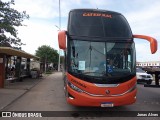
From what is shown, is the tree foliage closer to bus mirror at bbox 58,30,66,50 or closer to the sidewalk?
the sidewalk

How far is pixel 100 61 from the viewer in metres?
10.9

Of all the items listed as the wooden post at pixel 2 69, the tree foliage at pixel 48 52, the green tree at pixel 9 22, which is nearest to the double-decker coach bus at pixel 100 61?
the wooden post at pixel 2 69

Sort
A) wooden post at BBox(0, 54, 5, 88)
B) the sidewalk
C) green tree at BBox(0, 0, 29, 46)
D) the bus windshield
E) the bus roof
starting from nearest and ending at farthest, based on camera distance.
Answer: the bus windshield, the bus roof, the sidewalk, wooden post at BBox(0, 54, 5, 88), green tree at BBox(0, 0, 29, 46)

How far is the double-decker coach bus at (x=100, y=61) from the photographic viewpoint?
10516 mm

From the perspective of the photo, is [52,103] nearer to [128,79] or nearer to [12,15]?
[128,79]

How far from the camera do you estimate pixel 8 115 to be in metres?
10.9

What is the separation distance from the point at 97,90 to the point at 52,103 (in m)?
4.05

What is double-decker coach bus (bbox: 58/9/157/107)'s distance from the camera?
10516 millimetres

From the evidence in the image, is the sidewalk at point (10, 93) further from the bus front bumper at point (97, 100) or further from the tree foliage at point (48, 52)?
the tree foliage at point (48, 52)

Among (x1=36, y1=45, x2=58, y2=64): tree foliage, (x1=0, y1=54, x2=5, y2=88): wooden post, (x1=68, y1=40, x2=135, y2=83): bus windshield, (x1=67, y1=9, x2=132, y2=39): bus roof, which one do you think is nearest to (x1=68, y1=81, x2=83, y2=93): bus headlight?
(x1=68, y1=40, x2=135, y2=83): bus windshield

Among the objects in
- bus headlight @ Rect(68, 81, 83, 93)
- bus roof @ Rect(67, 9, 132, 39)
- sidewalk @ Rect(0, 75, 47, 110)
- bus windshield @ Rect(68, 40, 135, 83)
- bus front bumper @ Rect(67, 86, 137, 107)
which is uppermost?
bus roof @ Rect(67, 9, 132, 39)

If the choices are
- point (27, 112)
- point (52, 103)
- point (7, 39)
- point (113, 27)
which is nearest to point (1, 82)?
point (52, 103)

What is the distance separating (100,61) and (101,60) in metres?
0.05

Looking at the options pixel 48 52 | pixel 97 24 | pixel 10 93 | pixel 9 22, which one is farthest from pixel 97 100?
pixel 48 52
